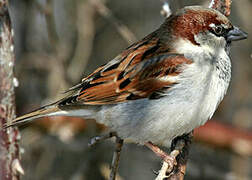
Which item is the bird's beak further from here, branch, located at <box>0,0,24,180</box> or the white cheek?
branch, located at <box>0,0,24,180</box>

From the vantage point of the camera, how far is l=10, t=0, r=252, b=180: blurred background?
4.30 m

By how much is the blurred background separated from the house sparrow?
2.16 ft

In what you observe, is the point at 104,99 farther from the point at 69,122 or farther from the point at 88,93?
the point at 69,122

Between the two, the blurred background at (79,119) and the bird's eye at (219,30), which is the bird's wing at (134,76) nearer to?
the bird's eye at (219,30)

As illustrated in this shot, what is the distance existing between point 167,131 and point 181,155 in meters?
0.25

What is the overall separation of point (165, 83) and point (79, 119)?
5.26ft

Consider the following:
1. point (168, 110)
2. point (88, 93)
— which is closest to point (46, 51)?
point (88, 93)

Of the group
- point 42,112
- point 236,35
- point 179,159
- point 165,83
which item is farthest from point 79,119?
point 236,35

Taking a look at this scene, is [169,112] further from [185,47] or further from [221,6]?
[221,6]

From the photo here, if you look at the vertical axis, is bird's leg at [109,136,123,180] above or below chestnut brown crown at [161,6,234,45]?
below

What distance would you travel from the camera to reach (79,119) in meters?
4.43

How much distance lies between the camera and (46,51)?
5379 mm

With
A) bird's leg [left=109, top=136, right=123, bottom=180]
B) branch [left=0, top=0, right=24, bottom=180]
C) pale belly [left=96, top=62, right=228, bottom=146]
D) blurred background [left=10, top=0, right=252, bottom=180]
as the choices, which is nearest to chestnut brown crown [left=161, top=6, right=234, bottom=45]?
pale belly [left=96, top=62, right=228, bottom=146]

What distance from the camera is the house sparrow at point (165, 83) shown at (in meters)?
2.92
